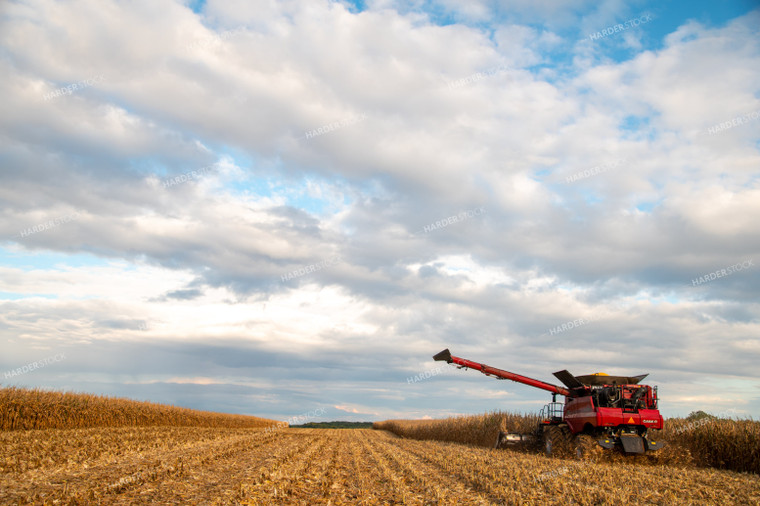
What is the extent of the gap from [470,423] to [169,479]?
2292 cm

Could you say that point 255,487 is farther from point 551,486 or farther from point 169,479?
point 551,486

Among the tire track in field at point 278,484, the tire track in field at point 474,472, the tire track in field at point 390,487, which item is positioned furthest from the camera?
the tire track in field at point 474,472

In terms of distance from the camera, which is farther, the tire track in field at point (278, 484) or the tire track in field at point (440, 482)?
the tire track in field at point (440, 482)

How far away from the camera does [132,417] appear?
103 ft

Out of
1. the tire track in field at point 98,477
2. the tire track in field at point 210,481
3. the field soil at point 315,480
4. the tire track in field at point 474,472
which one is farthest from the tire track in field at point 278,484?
the tire track in field at point 474,472

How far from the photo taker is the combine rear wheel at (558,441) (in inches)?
809

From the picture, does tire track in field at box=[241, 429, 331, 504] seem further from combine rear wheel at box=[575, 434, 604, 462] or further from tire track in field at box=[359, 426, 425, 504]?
combine rear wheel at box=[575, 434, 604, 462]

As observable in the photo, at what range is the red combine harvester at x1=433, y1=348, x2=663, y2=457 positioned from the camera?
18922mm

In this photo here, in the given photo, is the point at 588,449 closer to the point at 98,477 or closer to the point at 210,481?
the point at 210,481

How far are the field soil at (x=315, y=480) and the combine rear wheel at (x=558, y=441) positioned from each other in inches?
93.0

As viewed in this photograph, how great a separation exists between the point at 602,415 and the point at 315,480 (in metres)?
12.0

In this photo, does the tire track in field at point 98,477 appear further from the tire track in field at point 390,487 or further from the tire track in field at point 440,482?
the tire track in field at point 440,482

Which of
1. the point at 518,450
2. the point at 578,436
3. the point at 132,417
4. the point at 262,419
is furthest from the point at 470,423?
the point at 262,419

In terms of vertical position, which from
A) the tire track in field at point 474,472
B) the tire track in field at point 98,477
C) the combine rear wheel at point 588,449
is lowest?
the tire track in field at point 98,477
